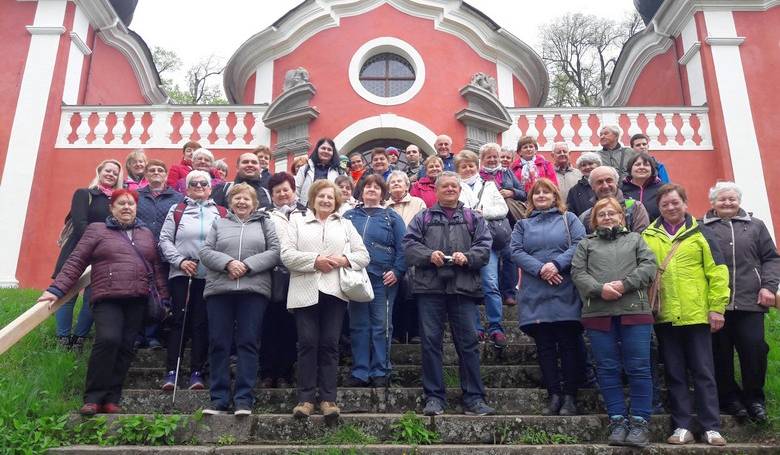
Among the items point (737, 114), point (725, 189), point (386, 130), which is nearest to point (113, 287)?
point (725, 189)

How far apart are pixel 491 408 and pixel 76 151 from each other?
9.23 m

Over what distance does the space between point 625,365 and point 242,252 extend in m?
2.69

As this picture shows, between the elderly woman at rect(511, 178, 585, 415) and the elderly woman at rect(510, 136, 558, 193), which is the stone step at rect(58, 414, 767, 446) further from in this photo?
the elderly woman at rect(510, 136, 558, 193)

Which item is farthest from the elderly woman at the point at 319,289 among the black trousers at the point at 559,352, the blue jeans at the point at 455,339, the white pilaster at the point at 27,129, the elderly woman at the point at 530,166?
the white pilaster at the point at 27,129

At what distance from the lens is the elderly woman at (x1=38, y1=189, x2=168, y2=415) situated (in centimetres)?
423

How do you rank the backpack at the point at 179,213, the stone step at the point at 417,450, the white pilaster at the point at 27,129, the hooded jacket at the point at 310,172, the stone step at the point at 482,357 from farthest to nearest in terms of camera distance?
1. the white pilaster at the point at 27,129
2. the hooded jacket at the point at 310,172
3. the stone step at the point at 482,357
4. the backpack at the point at 179,213
5. the stone step at the point at 417,450

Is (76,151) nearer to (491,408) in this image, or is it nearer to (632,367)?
(491,408)

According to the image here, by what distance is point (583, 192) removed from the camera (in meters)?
5.78

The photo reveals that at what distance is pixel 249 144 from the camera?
1097 cm

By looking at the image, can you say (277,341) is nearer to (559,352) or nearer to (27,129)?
(559,352)

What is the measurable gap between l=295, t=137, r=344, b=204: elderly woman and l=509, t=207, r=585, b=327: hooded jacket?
7.85ft

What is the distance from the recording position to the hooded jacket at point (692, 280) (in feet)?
13.3

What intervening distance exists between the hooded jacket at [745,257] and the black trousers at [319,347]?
2697 millimetres

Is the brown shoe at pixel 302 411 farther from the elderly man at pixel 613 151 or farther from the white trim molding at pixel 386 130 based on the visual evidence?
the white trim molding at pixel 386 130
